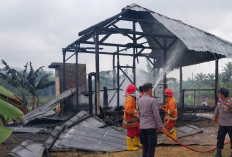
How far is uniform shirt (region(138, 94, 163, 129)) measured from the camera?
13.6 ft

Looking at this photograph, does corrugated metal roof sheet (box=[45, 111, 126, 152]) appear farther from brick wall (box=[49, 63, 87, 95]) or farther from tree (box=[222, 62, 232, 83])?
tree (box=[222, 62, 232, 83])

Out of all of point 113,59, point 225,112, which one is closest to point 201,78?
point 113,59

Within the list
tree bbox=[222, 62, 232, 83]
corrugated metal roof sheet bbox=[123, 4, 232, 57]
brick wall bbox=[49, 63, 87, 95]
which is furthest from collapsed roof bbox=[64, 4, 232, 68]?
tree bbox=[222, 62, 232, 83]

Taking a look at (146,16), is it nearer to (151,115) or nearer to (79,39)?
(79,39)

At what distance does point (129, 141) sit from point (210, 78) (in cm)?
2852

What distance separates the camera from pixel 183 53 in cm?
1195

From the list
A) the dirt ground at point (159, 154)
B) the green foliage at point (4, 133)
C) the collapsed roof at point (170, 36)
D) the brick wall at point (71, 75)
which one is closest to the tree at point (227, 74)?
the collapsed roof at point (170, 36)

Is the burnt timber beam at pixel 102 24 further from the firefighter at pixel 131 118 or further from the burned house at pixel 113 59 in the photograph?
the firefighter at pixel 131 118

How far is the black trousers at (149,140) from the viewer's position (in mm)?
4152

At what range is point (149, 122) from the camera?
4219mm

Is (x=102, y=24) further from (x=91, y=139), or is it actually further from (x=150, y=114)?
(x=150, y=114)

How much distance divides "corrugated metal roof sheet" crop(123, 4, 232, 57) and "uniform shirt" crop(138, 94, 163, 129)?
186 inches

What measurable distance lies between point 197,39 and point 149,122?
6297 millimetres

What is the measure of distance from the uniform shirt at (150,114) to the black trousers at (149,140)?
0.11 metres
